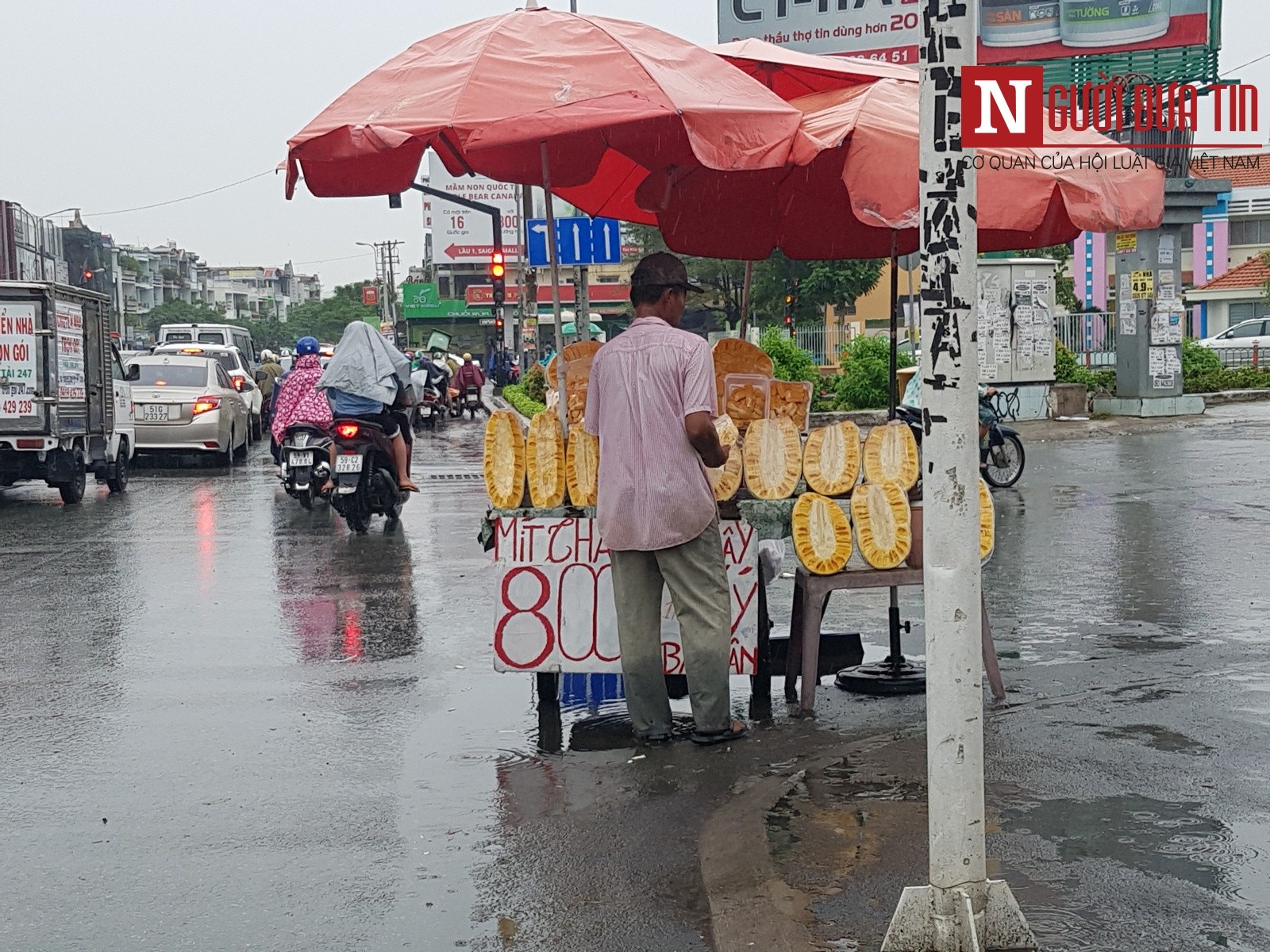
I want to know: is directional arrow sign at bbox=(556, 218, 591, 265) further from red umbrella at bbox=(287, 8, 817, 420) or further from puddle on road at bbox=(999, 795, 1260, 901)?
puddle on road at bbox=(999, 795, 1260, 901)

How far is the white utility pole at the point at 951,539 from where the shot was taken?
3.80 metres

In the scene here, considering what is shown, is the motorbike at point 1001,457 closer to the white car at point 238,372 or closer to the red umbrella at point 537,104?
the red umbrella at point 537,104

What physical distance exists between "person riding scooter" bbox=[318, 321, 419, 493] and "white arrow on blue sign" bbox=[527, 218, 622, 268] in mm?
2941

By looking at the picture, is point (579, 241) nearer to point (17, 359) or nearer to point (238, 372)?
point (17, 359)

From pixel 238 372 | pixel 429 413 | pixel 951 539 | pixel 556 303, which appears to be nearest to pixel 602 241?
pixel 238 372

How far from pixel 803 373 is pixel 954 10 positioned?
2258cm

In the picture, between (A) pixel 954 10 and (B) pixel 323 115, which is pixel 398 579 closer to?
(B) pixel 323 115

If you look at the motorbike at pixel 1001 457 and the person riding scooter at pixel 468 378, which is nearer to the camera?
the motorbike at pixel 1001 457

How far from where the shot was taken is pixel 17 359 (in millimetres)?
15727

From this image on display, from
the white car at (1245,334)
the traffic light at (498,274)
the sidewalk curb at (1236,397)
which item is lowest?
the sidewalk curb at (1236,397)

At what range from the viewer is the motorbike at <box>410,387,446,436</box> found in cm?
3178

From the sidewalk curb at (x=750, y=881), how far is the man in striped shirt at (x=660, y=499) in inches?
24.6

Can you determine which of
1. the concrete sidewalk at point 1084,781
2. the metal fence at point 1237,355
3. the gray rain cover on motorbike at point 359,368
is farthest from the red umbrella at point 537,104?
the metal fence at point 1237,355

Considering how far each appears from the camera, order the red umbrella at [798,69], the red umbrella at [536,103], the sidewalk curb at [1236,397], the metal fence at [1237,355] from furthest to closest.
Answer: the metal fence at [1237,355], the sidewalk curb at [1236,397], the red umbrella at [798,69], the red umbrella at [536,103]
